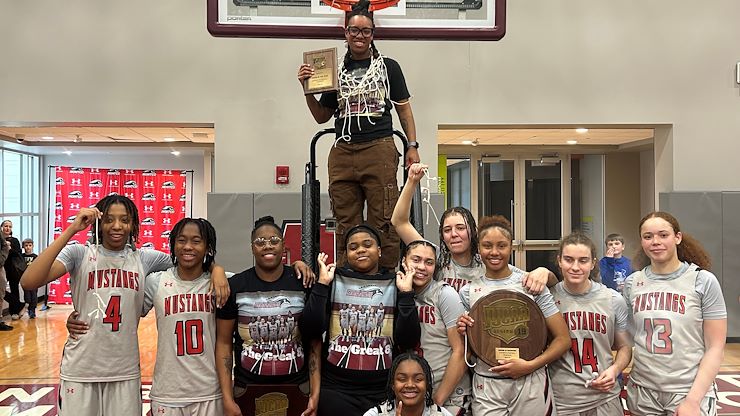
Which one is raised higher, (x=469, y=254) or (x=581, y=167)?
(x=581, y=167)

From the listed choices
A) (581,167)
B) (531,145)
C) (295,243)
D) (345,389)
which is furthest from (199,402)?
(581,167)

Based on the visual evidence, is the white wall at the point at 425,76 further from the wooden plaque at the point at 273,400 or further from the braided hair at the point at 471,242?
the wooden plaque at the point at 273,400

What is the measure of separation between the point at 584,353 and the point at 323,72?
5.83ft

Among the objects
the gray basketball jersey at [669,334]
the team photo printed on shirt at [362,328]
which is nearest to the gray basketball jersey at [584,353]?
the gray basketball jersey at [669,334]

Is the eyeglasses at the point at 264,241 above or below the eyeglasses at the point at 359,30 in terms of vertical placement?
below

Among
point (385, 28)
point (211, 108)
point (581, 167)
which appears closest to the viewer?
point (385, 28)

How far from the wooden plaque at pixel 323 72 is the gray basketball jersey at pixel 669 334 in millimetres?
1721

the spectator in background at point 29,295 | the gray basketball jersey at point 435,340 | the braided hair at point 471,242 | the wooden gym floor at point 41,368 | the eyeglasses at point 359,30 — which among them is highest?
the eyeglasses at point 359,30

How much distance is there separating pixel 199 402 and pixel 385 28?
2.41m

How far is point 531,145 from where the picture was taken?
10.1m

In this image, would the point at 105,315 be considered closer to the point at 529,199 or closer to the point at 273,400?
the point at 273,400

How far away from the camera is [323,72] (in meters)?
2.99

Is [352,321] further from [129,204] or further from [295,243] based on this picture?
[295,243]

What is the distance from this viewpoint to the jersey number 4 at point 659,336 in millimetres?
2402
